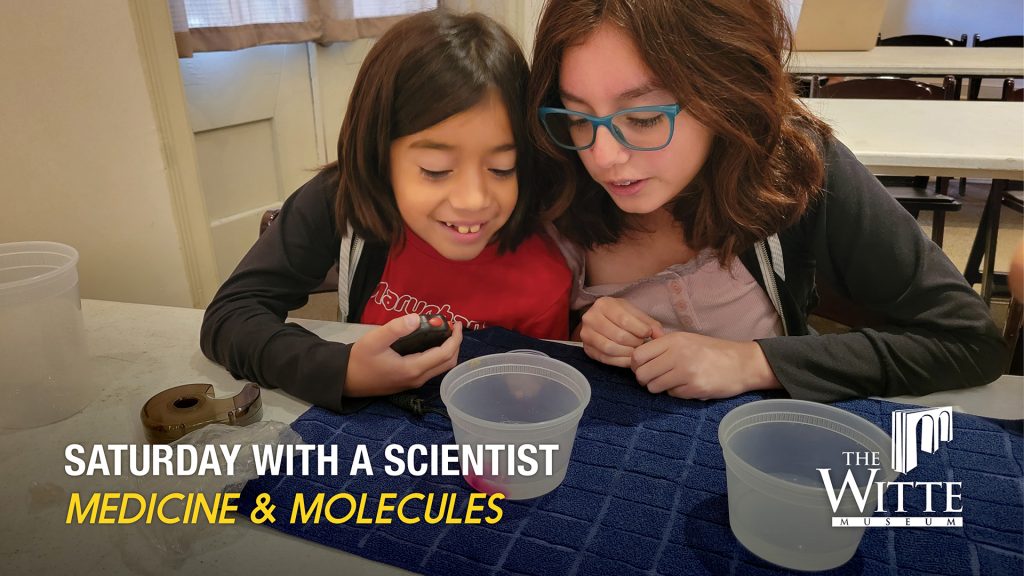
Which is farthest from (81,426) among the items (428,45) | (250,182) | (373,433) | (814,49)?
(814,49)

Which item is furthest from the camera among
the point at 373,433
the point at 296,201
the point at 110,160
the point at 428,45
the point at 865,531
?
the point at 110,160

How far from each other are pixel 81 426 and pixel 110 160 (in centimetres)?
69

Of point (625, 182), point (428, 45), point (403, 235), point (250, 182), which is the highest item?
point (428, 45)

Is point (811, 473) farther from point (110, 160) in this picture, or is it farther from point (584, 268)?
point (110, 160)

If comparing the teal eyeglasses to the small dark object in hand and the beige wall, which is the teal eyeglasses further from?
the beige wall

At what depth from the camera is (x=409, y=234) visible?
1.15 metres

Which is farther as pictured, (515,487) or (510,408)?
(510,408)

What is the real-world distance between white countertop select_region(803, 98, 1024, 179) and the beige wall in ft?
4.22

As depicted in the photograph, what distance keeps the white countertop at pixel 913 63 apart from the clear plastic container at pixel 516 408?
108 inches

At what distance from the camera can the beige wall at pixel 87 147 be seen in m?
1.17

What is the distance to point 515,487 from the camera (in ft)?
2.28

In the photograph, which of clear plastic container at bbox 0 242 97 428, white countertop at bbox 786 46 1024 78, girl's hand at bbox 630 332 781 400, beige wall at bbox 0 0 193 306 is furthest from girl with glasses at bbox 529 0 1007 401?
white countertop at bbox 786 46 1024 78

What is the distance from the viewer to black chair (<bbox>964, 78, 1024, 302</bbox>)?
204cm

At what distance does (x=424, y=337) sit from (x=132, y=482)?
34 cm
